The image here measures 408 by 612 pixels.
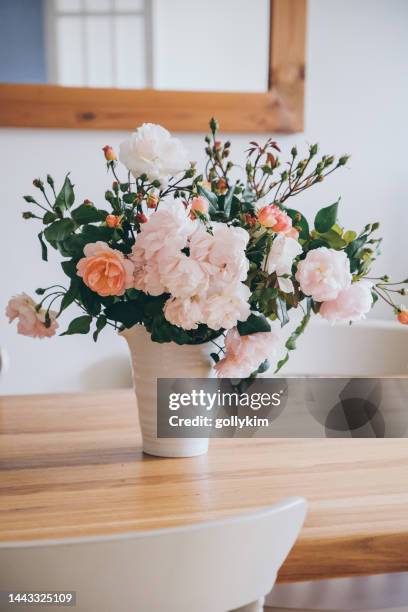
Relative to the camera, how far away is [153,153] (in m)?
1.06

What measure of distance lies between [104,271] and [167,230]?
101mm

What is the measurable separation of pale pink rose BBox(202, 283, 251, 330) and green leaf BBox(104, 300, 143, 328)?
Result: 125mm

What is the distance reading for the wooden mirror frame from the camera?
7.36 ft

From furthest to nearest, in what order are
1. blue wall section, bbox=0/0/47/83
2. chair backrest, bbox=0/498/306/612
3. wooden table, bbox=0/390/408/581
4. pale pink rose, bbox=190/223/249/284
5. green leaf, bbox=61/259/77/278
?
blue wall section, bbox=0/0/47/83 → green leaf, bbox=61/259/77/278 → pale pink rose, bbox=190/223/249/284 → wooden table, bbox=0/390/408/581 → chair backrest, bbox=0/498/306/612

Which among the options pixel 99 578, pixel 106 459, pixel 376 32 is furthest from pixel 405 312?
pixel 376 32

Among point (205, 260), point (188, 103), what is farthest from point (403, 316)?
point (188, 103)

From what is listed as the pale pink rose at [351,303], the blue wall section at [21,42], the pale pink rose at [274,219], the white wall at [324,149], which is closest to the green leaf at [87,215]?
Result: the pale pink rose at [274,219]

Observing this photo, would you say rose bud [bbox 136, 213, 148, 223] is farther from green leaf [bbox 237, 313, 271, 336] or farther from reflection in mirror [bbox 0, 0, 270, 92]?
reflection in mirror [bbox 0, 0, 270, 92]

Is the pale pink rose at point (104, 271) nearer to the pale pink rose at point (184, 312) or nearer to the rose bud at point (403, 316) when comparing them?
the pale pink rose at point (184, 312)

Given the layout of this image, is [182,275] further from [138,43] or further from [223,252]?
[138,43]

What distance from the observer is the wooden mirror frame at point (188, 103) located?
224cm

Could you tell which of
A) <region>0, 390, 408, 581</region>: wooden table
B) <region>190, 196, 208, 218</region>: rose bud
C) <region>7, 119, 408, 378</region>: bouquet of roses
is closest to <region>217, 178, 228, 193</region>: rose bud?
<region>7, 119, 408, 378</region>: bouquet of roses

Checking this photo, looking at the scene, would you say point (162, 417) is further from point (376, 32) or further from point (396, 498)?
point (376, 32)

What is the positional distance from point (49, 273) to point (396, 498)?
61.2 inches
